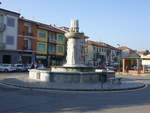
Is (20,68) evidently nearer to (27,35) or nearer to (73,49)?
(27,35)

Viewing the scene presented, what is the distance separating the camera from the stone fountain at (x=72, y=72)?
17531 mm

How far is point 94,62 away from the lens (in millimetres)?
80250

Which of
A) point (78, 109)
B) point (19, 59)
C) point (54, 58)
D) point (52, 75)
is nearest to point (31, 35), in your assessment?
point (19, 59)

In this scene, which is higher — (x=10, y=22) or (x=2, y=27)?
(x=10, y=22)

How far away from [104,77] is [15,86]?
7466 millimetres

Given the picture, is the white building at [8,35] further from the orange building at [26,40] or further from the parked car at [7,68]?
the parked car at [7,68]

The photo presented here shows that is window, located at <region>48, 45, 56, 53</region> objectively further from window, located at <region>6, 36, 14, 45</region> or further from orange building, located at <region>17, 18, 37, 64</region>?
window, located at <region>6, 36, 14, 45</region>

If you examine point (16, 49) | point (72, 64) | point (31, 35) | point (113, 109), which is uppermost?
point (31, 35)

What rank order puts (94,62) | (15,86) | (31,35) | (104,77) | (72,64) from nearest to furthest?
(15,86) < (104,77) < (72,64) < (31,35) < (94,62)

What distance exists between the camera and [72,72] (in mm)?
17578

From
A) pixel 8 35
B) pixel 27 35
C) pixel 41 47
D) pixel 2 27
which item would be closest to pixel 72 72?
pixel 2 27

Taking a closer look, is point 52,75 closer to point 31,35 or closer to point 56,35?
point 31,35

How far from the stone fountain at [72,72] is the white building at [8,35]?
77.0ft

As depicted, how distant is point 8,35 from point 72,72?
29.2 m
